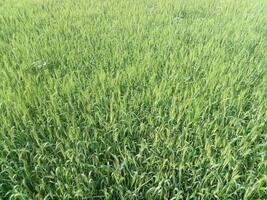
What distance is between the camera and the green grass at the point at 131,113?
1382 mm

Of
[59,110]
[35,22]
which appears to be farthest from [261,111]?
[35,22]

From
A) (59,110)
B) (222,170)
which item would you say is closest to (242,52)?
(222,170)

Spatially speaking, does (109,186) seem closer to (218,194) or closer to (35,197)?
(35,197)

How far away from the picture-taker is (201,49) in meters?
2.69

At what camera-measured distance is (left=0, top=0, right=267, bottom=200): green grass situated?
138cm

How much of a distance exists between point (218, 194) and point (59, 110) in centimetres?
103

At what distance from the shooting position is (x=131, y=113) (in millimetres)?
1751

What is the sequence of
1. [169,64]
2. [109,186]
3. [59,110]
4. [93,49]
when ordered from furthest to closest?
[93,49] < [169,64] < [59,110] < [109,186]

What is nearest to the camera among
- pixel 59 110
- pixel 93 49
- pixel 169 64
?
pixel 59 110

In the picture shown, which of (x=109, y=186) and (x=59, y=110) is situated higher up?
(x=59, y=110)

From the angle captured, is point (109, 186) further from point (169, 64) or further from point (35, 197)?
point (169, 64)

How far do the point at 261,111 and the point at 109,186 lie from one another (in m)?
1.06

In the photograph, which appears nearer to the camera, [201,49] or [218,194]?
[218,194]

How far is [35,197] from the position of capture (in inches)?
50.0
